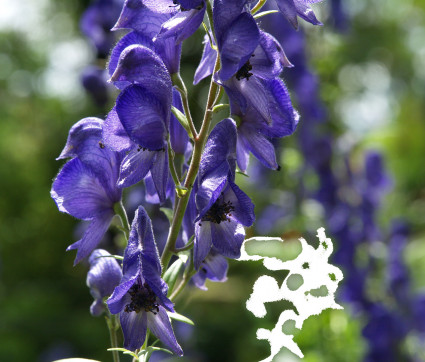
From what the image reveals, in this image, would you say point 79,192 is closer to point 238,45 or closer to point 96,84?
point 238,45

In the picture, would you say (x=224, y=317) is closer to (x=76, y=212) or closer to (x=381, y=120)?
(x=76, y=212)

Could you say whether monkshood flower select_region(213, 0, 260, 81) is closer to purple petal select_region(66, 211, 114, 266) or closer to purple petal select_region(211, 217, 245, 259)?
purple petal select_region(211, 217, 245, 259)

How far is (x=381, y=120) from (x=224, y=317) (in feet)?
37.2

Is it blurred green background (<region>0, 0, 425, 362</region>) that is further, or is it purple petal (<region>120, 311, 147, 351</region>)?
blurred green background (<region>0, 0, 425, 362</region>)

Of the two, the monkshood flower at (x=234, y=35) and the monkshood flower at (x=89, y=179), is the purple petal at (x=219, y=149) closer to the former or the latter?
the monkshood flower at (x=234, y=35)

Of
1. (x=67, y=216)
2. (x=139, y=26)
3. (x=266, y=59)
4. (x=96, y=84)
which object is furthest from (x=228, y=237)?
(x=67, y=216)

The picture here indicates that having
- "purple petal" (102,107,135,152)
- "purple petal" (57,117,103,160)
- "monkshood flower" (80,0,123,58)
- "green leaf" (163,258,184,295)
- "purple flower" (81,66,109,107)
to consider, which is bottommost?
"purple flower" (81,66,109,107)

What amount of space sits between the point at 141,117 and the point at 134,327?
31cm

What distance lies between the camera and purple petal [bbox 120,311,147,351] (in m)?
0.84

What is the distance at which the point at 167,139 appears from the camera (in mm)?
891

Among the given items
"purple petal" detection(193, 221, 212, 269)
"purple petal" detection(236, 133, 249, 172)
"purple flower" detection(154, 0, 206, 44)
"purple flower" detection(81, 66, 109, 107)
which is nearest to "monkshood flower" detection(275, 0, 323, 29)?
"purple flower" detection(154, 0, 206, 44)

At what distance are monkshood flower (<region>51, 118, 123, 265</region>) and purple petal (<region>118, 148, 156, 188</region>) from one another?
0.12 meters

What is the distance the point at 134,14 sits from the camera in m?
0.93
